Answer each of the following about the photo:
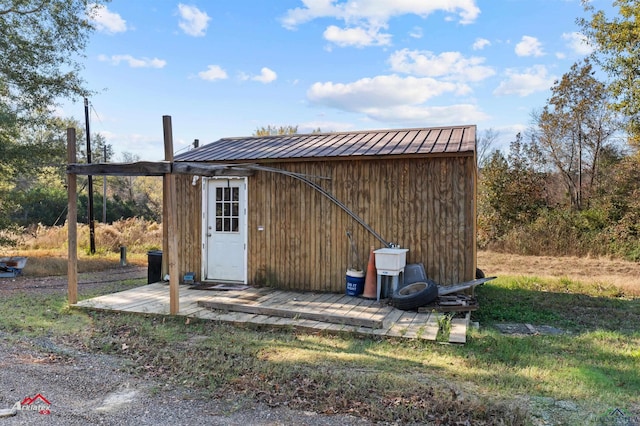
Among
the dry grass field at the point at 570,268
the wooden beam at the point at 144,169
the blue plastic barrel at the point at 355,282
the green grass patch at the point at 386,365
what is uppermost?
the wooden beam at the point at 144,169

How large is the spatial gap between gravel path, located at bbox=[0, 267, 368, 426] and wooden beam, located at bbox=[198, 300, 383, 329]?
1709 mm

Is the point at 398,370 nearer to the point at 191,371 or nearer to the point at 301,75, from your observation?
the point at 191,371

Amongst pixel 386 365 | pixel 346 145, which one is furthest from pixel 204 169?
pixel 386 365

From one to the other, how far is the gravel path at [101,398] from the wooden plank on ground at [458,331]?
2.00 m

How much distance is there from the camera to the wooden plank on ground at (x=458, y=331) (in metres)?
4.40

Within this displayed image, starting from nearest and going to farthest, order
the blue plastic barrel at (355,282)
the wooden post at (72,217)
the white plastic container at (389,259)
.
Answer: the wooden post at (72,217), the white plastic container at (389,259), the blue plastic barrel at (355,282)

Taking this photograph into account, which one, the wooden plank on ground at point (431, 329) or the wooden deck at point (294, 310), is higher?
the wooden deck at point (294, 310)

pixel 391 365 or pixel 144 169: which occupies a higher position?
pixel 144 169

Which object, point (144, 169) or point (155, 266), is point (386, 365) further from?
point (155, 266)

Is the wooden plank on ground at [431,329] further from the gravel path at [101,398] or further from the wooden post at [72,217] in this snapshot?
the wooden post at [72,217]

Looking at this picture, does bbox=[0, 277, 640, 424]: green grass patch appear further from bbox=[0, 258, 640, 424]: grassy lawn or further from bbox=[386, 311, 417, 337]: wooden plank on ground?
bbox=[386, 311, 417, 337]: wooden plank on ground

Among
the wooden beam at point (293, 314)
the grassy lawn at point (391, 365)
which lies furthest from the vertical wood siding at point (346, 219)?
the wooden beam at point (293, 314)

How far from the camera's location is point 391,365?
372cm

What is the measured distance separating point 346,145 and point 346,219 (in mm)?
1347
